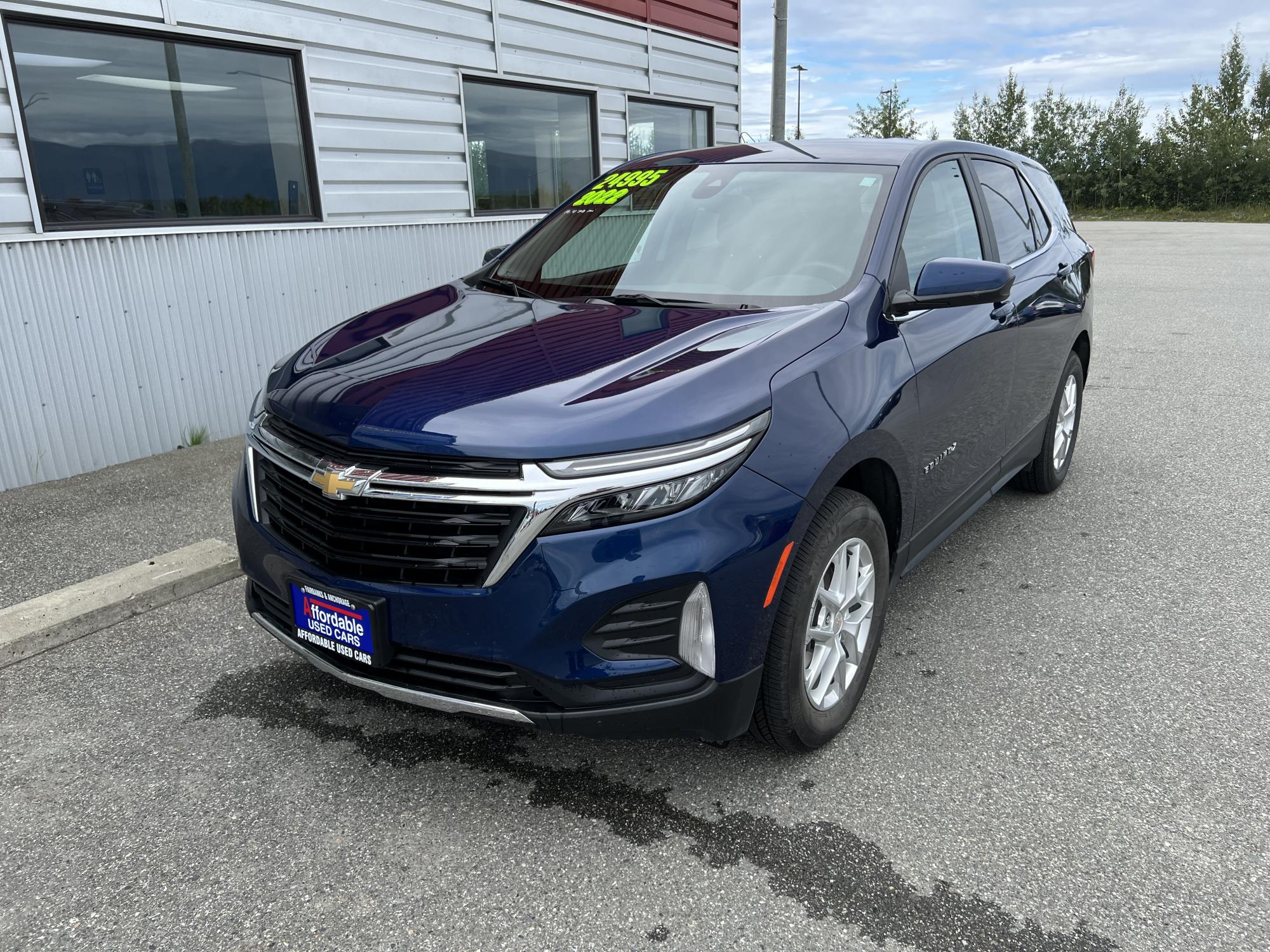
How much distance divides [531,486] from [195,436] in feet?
15.6

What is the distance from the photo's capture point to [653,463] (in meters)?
2.20

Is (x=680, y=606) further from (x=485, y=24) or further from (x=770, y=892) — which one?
(x=485, y=24)

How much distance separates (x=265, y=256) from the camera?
637 cm

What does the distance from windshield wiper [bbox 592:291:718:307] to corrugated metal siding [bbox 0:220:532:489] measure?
12.2 feet

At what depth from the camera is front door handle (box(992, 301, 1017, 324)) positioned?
3693 mm

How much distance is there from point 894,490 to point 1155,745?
3.47ft

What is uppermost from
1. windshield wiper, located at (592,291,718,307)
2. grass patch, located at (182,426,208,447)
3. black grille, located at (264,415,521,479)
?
windshield wiper, located at (592,291,718,307)

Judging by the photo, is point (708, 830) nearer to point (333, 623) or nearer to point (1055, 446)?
point (333, 623)

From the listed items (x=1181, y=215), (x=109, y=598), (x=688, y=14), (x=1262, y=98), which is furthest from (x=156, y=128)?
(x=1262, y=98)

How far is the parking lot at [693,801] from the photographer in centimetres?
219

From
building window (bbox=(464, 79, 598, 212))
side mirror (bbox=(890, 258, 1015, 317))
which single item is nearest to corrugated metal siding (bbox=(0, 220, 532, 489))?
building window (bbox=(464, 79, 598, 212))

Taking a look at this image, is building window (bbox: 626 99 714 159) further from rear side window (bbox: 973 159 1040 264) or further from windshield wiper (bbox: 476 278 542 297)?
windshield wiper (bbox: 476 278 542 297)

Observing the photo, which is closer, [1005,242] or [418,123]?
[1005,242]

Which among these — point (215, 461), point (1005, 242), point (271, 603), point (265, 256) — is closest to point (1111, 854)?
point (271, 603)
